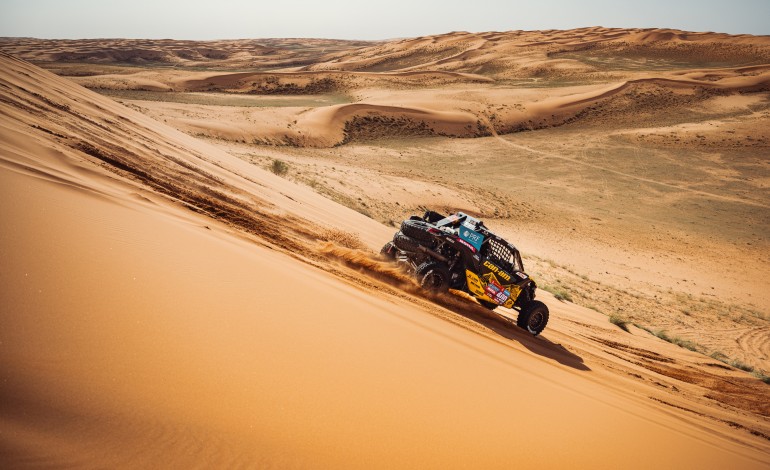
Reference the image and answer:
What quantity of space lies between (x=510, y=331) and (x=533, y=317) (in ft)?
2.38

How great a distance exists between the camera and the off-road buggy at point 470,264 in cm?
880

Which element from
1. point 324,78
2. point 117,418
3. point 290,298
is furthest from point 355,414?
point 324,78

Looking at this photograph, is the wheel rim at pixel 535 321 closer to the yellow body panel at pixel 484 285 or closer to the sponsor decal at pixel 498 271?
the yellow body panel at pixel 484 285

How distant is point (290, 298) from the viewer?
4945 mm

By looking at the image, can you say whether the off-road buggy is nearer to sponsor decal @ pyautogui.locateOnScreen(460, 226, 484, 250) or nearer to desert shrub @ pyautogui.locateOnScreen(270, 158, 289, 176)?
sponsor decal @ pyautogui.locateOnScreen(460, 226, 484, 250)

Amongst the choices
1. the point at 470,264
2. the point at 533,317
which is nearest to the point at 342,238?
the point at 470,264

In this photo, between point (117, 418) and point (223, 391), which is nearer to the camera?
point (117, 418)

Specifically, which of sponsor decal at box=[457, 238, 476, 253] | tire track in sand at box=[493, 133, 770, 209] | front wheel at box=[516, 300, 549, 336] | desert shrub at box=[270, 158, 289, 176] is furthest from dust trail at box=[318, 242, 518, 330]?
tire track in sand at box=[493, 133, 770, 209]

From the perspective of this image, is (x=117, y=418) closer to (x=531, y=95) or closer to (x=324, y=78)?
(x=531, y=95)

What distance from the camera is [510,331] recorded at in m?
8.25

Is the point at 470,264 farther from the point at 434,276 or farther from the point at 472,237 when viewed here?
the point at 434,276

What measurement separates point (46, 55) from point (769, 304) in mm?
111048

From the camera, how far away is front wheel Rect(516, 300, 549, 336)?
8617 millimetres

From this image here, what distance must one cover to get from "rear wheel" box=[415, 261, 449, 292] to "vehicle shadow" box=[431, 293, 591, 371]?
20 cm
